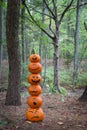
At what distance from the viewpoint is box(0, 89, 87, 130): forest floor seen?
5.16m

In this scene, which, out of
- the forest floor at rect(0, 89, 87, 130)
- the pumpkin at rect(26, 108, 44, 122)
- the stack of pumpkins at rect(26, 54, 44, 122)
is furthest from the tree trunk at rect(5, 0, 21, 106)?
the pumpkin at rect(26, 108, 44, 122)

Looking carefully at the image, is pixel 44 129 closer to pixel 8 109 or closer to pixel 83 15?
pixel 8 109

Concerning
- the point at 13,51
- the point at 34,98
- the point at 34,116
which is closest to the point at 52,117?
the point at 34,116

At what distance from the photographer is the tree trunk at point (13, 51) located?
264 inches

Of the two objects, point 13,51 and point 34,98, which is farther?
point 13,51

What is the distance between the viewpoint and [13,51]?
6.83 meters

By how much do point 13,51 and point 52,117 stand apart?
213 centimetres

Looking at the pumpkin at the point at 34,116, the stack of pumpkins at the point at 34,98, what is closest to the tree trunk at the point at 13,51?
the stack of pumpkins at the point at 34,98

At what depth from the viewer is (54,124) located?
537cm

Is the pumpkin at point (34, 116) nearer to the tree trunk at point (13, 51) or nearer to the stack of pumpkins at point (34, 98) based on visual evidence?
the stack of pumpkins at point (34, 98)

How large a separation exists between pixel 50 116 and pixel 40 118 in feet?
1.42

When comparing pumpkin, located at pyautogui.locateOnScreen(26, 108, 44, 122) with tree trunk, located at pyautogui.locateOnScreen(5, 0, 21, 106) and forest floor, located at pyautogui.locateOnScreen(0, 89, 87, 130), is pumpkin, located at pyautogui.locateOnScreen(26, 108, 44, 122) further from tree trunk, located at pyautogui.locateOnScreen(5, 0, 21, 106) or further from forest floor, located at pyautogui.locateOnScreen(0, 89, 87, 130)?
tree trunk, located at pyautogui.locateOnScreen(5, 0, 21, 106)

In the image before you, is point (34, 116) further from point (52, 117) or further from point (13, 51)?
point (13, 51)

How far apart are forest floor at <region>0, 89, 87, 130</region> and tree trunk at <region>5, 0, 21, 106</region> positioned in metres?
0.33
